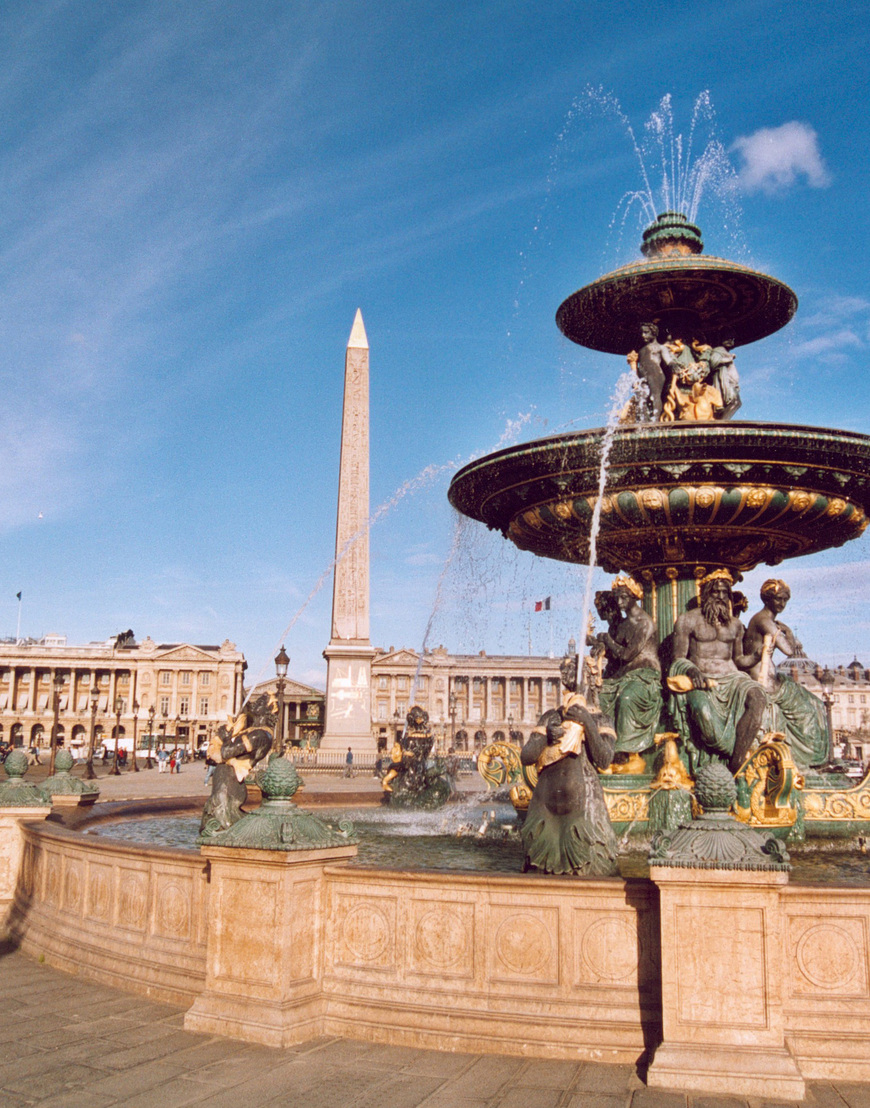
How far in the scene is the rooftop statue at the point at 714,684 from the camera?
344 inches

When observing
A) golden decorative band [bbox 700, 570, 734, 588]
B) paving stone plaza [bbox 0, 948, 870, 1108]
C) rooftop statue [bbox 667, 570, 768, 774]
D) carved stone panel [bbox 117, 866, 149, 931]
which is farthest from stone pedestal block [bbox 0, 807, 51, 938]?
golden decorative band [bbox 700, 570, 734, 588]

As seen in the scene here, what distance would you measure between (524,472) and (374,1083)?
597cm

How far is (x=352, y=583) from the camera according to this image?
166ft

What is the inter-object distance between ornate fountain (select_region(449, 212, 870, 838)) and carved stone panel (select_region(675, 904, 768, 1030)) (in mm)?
4339

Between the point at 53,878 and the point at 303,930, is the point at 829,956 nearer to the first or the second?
the point at 303,930

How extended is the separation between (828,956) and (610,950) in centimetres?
96

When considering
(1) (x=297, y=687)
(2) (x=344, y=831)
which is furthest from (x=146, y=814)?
(1) (x=297, y=687)

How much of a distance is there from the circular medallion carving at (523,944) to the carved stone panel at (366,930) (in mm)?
566

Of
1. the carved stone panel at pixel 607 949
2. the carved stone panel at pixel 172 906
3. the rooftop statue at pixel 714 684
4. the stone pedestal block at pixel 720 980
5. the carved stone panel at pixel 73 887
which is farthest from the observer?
the rooftop statue at pixel 714 684

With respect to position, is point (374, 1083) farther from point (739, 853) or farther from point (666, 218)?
point (666, 218)

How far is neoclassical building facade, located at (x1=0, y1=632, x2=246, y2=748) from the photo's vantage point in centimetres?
12575

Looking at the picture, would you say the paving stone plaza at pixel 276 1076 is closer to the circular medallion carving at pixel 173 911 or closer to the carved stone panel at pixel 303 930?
the carved stone panel at pixel 303 930

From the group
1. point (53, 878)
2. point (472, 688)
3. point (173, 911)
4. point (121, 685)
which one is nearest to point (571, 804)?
point (173, 911)

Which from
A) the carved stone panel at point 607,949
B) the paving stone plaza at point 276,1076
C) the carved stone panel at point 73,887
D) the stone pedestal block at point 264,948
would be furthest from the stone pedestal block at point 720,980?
the carved stone panel at point 73,887
